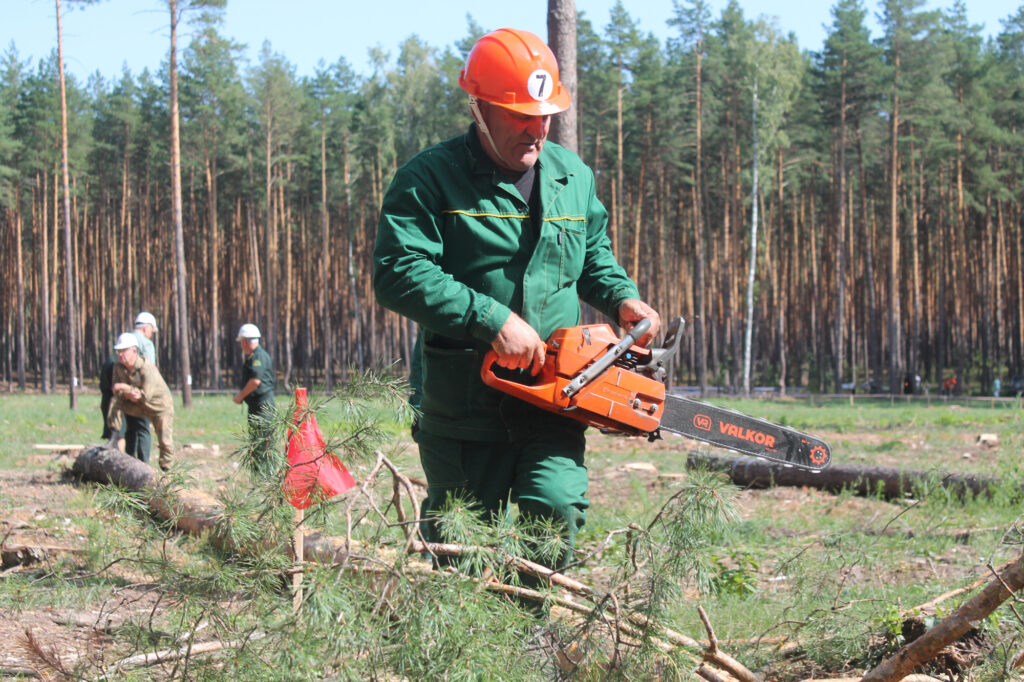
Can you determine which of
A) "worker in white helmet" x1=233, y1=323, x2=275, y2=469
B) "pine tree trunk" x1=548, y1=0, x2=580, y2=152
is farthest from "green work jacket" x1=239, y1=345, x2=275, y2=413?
"pine tree trunk" x1=548, y1=0, x2=580, y2=152

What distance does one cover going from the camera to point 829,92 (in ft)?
108

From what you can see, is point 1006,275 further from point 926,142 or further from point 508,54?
point 508,54

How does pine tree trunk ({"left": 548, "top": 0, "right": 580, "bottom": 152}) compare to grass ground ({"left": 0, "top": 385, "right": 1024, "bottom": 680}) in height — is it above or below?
above

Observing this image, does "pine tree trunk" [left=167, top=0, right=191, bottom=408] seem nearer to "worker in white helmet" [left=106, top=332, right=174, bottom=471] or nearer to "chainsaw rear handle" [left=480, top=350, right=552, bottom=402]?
"worker in white helmet" [left=106, top=332, right=174, bottom=471]

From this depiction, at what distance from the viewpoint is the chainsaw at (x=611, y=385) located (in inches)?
109

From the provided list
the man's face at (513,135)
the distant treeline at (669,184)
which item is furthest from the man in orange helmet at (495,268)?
the distant treeline at (669,184)

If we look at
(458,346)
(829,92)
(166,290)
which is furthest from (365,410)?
(166,290)

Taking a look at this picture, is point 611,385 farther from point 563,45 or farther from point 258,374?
point 258,374

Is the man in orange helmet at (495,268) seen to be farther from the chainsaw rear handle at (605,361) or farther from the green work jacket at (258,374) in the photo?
the green work jacket at (258,374)

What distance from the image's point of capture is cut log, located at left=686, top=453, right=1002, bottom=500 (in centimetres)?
689

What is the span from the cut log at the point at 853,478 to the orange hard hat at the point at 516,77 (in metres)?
4.06

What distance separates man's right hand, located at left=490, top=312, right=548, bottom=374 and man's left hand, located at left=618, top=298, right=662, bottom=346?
397 millimetres

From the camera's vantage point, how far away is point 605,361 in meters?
2.79

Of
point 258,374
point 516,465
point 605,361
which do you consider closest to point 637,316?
point 605,361
